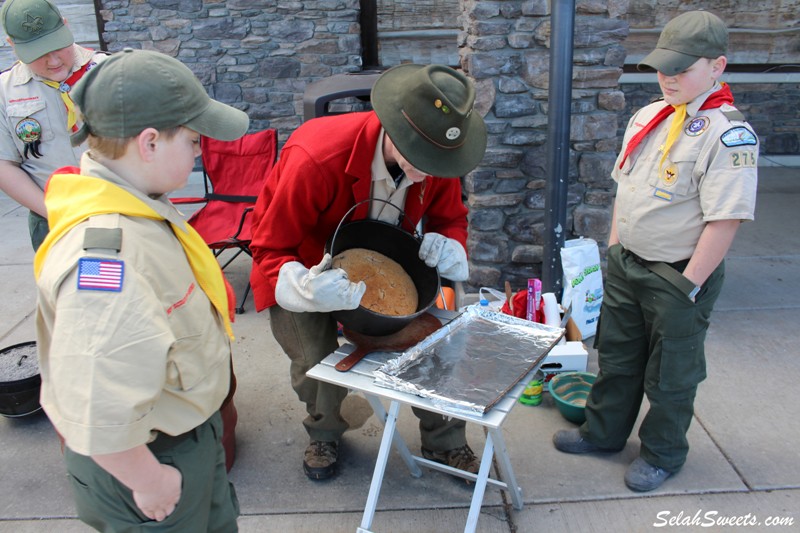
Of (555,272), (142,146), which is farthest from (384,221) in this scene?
(555,272)

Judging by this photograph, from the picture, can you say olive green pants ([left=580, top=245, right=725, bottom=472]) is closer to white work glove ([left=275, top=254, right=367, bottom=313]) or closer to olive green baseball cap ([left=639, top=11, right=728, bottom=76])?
olive green baseball cap ([left=639, top=11, right=728, bottom=76])

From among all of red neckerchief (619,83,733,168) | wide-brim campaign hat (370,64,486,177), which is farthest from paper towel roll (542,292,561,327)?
wide-brim campaign hat (370,64,486,177)

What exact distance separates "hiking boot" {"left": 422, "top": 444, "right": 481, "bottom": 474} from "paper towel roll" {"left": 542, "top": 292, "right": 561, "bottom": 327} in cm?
95

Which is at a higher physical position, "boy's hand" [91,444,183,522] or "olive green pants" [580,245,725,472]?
"boy's hand" [91,444,183,522]

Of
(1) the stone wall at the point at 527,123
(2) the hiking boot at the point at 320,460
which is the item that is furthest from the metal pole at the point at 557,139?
(2) the hiking boot at the point at 320,460

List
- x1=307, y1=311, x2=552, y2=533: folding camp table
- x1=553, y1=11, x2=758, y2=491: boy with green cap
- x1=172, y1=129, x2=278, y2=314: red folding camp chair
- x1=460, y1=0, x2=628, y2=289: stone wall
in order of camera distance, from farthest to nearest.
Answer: x1=172, y1=129, x2=278, y2=314: red folding camp chair, x1=460, y1=0, x2=628, y2=289: stone wall, x1=553, y1=11, x2=758, y2=491: boy with green cap, x1=307, y1=311, x2=552, y2=533: folding camp table

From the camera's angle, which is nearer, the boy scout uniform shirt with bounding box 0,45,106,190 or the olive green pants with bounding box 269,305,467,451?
the olive green pants with bounding box 269,305,467,451

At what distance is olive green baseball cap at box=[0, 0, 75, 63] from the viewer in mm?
2510

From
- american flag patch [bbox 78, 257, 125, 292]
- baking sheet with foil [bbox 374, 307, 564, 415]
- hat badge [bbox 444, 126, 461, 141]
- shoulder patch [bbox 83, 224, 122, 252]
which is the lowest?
baking sheet with foil [bbox 374, 307, 564, 415]

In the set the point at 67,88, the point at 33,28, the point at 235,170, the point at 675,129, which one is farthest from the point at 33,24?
the point at 675,129

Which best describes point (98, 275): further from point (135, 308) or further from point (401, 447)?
point (401, 447)

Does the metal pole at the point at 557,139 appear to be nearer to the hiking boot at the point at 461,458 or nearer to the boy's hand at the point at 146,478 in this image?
the hiking boot at the point at 461,458

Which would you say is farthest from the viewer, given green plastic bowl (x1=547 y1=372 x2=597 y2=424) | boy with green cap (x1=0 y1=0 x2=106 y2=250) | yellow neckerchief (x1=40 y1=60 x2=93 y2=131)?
green plastic bowl (x1=547 y1=372 x2=597 y2=424)

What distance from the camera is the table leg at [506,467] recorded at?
2.15 metres
